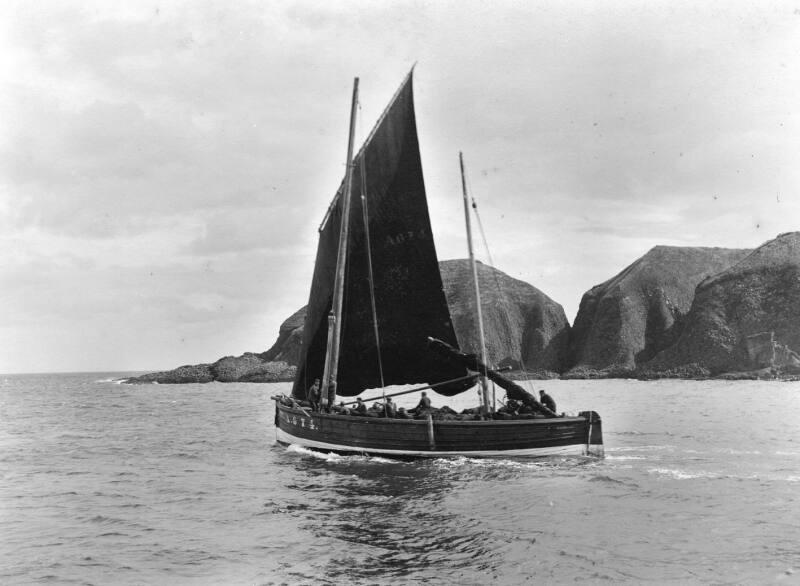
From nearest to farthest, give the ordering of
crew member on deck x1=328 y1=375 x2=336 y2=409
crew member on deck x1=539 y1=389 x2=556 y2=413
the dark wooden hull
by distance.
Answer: the dark wooden hull
crew member on deck x1=539 y1=389 x2=556 y2=413
crew member on deck x1=328 y1=375 x2=336 y2=409

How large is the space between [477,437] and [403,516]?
781cm

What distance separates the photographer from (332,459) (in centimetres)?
2608

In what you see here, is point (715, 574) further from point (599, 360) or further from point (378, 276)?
point (599, 360)

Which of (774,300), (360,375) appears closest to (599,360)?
(774,300)

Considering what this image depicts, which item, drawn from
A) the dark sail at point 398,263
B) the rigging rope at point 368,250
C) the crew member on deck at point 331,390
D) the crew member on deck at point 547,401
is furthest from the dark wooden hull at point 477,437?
the dark sail at point 398,263

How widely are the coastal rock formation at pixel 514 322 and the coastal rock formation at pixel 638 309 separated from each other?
505 cm

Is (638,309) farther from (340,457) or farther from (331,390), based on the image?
(340,457)

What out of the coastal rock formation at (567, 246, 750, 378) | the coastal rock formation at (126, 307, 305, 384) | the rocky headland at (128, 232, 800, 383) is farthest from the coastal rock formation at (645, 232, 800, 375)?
the coastal rock formation at (126, 307, 305, 384)

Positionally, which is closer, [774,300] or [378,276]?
[378,276]

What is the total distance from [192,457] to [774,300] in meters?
124

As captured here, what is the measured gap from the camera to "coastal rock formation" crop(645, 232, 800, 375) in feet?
381

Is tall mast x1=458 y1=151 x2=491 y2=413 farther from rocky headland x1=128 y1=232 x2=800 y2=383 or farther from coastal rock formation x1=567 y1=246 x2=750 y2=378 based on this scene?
coastal rock formation x1=567 y1=246 x2=750 y2=378

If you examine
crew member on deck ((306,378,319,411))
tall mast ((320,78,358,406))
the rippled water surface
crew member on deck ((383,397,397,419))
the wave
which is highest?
tall mast ((320,78,358,406))

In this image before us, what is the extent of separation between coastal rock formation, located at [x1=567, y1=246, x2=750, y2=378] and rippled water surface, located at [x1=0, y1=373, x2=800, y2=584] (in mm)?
125015
